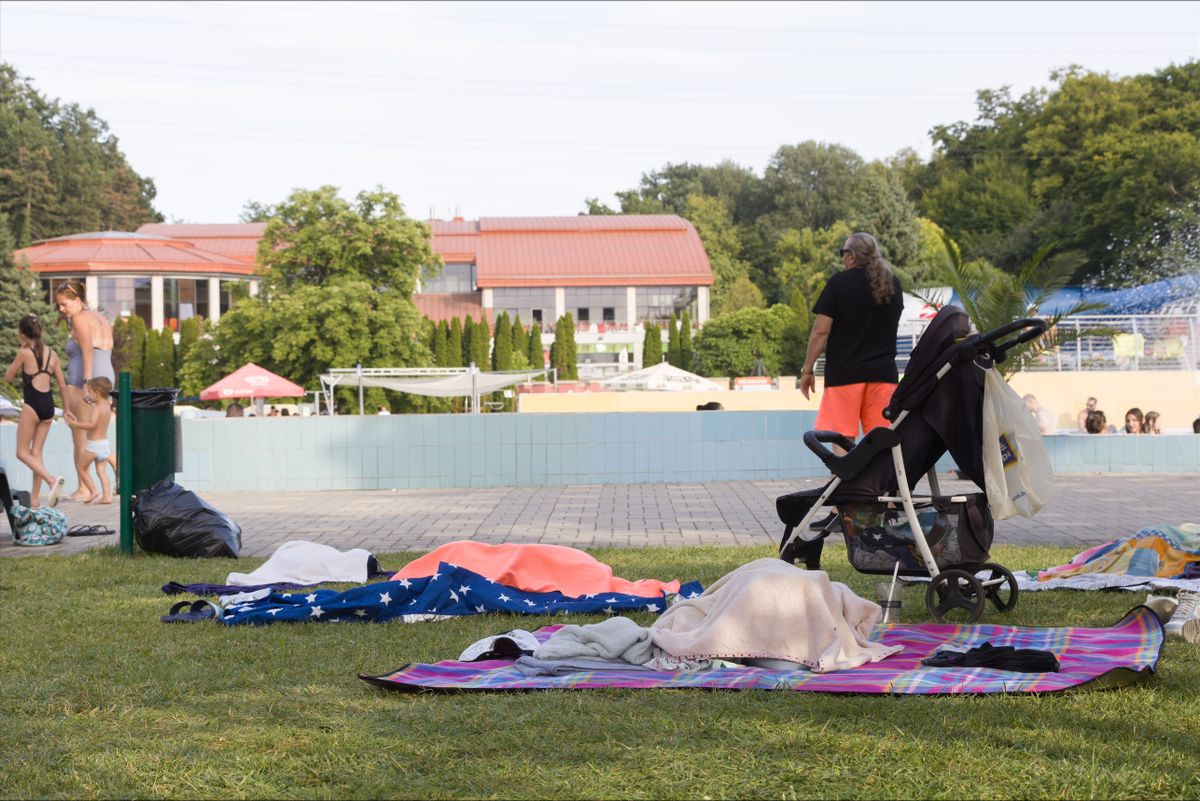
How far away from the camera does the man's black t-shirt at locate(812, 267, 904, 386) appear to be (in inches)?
301

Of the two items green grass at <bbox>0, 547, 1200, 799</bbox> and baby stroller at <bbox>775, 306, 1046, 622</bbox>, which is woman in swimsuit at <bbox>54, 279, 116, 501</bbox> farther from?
baby stroller at <bbox>775, 306, 1046, 622</bbox>

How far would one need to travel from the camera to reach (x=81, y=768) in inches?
134

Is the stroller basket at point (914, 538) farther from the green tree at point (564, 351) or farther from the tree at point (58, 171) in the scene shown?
the tree at point (58, 171)

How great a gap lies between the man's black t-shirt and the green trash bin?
4635 millimetres

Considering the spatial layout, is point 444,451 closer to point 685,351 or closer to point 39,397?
point 39,397

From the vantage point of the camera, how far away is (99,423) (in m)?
13.0

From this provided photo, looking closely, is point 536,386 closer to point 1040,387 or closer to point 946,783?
point 1040,387

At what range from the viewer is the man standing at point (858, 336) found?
7.63 meters

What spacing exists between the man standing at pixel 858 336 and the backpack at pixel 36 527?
5871mm

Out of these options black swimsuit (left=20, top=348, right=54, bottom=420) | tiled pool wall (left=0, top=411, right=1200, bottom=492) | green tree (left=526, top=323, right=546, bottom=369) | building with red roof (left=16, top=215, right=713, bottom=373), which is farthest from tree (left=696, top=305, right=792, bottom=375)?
black swimsuit (left=20, top=348, right=54, bottom=420)

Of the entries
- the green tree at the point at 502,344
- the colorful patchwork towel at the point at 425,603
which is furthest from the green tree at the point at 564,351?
the colorful patchwork towel at the point at 425,603

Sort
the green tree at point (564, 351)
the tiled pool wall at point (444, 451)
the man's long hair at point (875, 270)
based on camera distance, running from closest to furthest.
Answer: the man's long hair at point (875, 270) < the tiled pool wall at point (444, 451) < the green tree at point (564, 351)

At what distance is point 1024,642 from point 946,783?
2101 mm

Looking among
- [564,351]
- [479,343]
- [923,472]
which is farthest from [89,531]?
[564,351]
